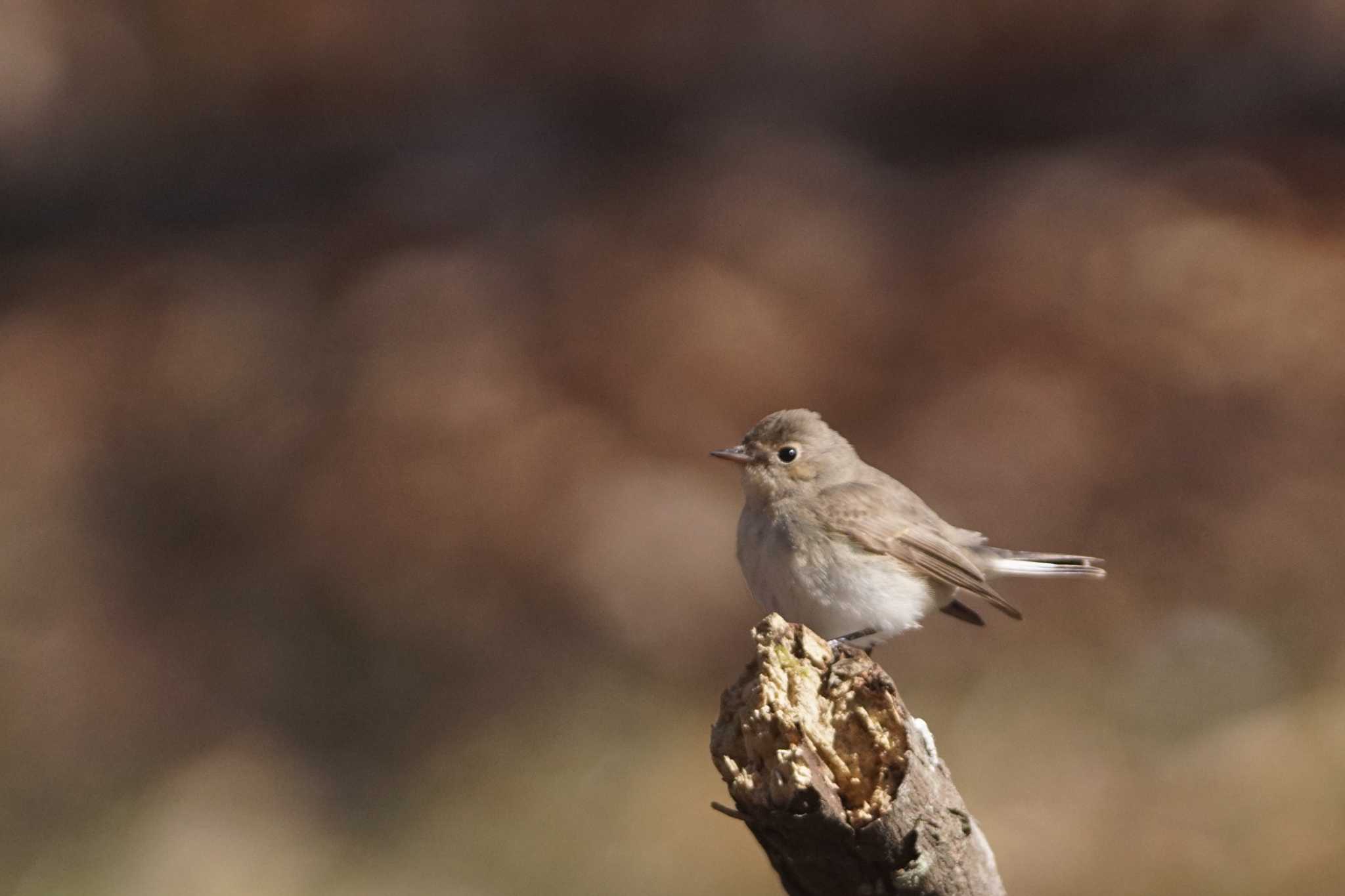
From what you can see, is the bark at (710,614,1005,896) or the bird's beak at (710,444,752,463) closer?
the bark at (710,614,1005,896)

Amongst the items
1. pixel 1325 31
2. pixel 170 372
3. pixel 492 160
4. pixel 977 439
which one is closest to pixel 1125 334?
pixel 977 439

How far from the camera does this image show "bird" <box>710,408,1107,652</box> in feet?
12.7

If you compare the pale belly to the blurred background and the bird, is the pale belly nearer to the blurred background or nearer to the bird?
the bird

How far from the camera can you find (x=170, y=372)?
8.35 metres

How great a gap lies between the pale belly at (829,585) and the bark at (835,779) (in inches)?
55.8

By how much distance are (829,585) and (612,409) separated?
3.87m

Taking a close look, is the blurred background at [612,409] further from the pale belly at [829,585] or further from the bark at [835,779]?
the bark at [835,779]

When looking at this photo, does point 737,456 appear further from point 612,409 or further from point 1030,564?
point 612,409

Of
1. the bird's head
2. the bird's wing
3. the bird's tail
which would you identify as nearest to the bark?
the bird's wing

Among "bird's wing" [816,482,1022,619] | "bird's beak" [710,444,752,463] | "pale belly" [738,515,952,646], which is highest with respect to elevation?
"bird's beak" [710,444,752,463]

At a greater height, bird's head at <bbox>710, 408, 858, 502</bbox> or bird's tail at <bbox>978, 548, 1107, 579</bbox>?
bird's tail at <bbox>978, 548, 1107, 579</bbox>

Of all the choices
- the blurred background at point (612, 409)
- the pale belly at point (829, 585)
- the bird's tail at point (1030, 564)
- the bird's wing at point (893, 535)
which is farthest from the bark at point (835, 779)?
the blurred background at point (612, 409)

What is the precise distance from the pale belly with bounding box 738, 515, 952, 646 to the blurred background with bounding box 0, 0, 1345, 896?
2119 mm

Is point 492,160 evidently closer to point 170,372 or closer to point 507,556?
point 170,372
